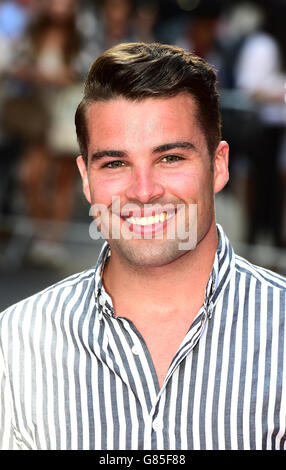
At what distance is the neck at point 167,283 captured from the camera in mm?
2645

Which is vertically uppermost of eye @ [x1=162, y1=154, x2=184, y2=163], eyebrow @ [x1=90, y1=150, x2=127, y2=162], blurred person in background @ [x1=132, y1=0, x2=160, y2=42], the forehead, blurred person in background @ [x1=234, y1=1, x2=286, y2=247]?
blurred person in background @ [x1=132, y1=0, x2=160, y2=42]

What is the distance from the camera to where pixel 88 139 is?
267 centimetres

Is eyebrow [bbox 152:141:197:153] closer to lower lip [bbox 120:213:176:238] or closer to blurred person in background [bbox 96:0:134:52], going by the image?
lower lip [bbox 120:213:176:238]

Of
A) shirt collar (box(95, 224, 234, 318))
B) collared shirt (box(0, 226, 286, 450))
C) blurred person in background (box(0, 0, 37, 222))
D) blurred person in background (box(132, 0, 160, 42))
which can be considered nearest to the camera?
collared shirt (box(0, 226, 286, 450))

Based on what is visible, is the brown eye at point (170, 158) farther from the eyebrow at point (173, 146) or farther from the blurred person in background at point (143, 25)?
the blurred person in background at point (143, 25)

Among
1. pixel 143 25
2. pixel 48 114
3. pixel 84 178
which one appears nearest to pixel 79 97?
pixel 48 114

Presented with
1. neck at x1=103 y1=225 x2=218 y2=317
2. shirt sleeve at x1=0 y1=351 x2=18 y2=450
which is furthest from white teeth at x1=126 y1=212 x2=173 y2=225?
shirt sleeve at x1=0 y1=351 x2=18 y2=450

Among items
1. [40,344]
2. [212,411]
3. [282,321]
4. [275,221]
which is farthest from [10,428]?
[275,221]

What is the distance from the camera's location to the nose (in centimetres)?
251

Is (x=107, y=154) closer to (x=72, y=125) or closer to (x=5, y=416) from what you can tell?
(x=5, y=416)

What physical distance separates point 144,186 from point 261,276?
43cm

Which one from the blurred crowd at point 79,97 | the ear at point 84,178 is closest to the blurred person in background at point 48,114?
the blurred crowd at point 79,97

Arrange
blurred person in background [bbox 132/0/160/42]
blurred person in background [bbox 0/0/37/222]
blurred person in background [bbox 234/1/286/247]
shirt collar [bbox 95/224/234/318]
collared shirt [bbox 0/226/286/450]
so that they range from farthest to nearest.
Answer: blurred person in background [bbox 132/0/160/42] < blurred person in background [bbox 0/0/37/222] < blurred person in background [bbox 234/1/286/247] < shirt collar [bbox 95/224/234/318] < collared shirt [bbox 0/226/286/450]

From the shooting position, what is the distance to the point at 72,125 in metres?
6.82
